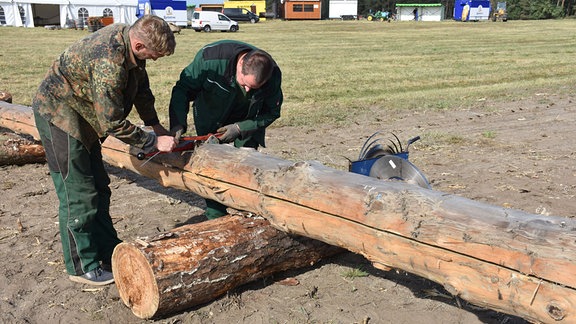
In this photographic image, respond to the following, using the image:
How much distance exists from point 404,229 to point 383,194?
10.0 inches

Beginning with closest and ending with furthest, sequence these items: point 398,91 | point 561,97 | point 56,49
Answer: point 561,97, point 398,91, point 56,49

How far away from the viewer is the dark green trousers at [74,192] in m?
3.80

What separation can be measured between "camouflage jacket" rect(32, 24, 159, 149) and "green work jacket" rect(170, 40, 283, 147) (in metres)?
0.59

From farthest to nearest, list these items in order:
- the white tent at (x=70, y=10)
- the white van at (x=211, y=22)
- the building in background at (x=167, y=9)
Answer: the building in background at (x=167, y=9), the white tent at (x=70, y=10), the white van at (x=211, y=22)

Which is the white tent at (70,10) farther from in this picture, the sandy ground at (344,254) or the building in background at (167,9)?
the sandy ground at (344,254)

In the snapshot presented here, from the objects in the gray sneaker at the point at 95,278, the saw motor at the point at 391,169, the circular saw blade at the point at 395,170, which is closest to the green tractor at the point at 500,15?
the saw motor at the point at 391,169

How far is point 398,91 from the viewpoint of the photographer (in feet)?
43.2

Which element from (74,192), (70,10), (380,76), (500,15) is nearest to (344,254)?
(74,192)

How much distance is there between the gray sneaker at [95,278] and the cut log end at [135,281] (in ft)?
1.04

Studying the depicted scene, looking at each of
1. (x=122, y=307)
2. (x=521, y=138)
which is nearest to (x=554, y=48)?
(x=521, y=138)

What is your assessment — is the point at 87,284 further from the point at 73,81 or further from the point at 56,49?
the point at 56,49

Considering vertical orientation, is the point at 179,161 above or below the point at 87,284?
above

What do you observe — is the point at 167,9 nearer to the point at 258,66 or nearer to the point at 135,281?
the point at 258,66

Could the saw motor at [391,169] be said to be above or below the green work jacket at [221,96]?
below
